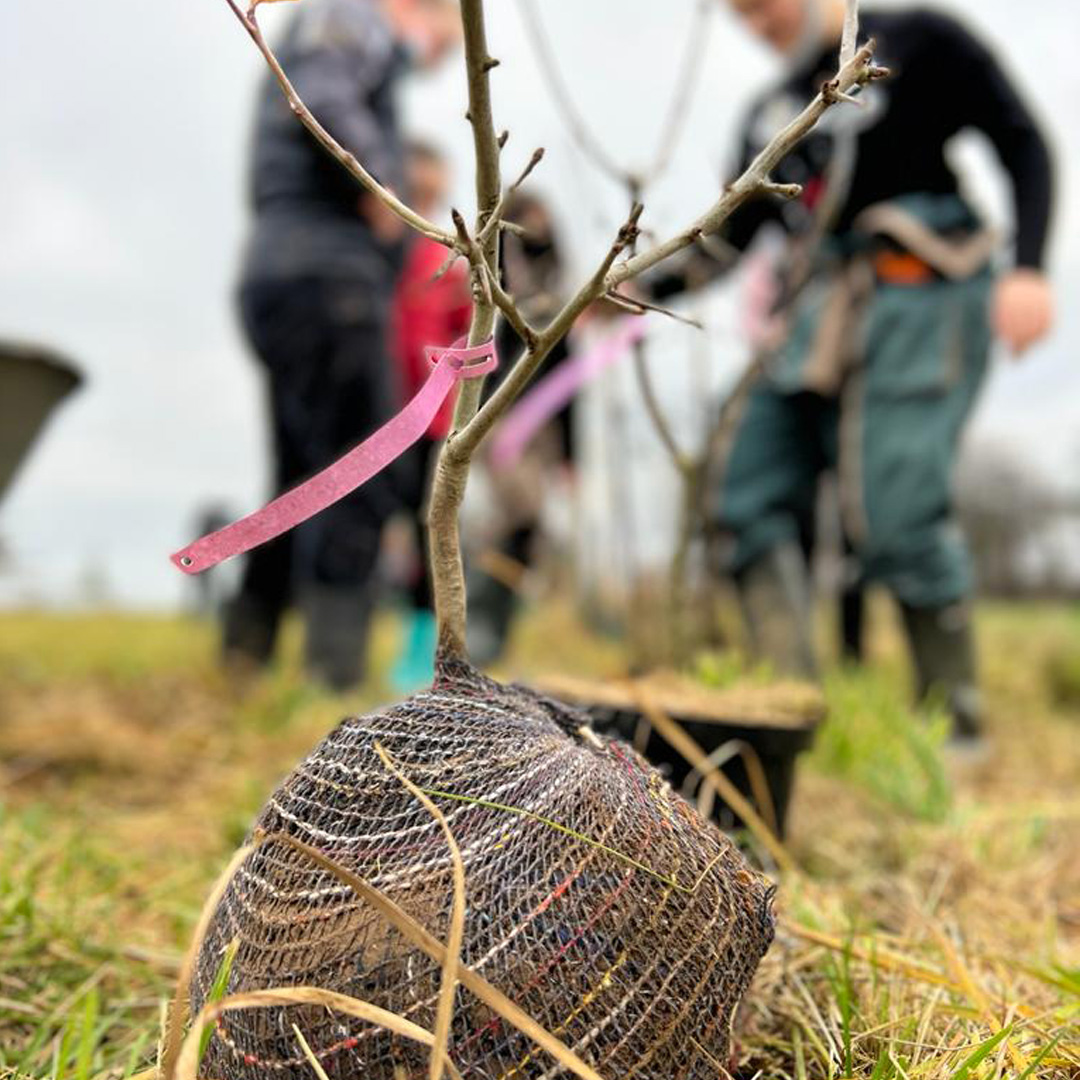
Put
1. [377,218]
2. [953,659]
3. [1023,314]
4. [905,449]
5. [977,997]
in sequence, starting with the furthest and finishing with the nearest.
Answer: [377,218] → [953,659] → [905,449] → [1023,314] → [977,997]

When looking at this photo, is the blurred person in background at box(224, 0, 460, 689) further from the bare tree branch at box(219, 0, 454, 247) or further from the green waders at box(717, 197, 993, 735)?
the bare tree branch at box(219, 0, 454, 247)

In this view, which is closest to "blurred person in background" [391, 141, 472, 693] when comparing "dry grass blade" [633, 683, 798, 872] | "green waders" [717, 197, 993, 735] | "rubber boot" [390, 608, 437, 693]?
"rubber boot" [390, 608, 437, 693]

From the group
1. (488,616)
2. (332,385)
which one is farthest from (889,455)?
(488,616)

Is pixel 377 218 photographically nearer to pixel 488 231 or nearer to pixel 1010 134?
pixel 1010 134

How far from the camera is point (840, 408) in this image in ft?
9.93

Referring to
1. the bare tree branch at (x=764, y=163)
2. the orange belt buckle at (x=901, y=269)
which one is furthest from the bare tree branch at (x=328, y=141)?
the orange belt buckle at (x=901, y=269)

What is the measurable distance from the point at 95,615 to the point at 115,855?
27.7 ft

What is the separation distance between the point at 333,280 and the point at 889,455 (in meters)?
1.64

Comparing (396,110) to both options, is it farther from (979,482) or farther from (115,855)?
(979,482)

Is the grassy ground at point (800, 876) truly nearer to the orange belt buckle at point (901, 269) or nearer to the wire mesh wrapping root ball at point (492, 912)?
the wire mesh wrapping root ball at point (492, 912)

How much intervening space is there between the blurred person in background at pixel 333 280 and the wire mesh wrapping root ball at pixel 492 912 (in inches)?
97.9

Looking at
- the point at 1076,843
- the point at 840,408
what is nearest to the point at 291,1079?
the point at 1076,843

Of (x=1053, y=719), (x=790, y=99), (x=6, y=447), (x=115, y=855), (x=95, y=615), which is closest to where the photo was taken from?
(x=115, y=855)

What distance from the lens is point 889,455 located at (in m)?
2.87
